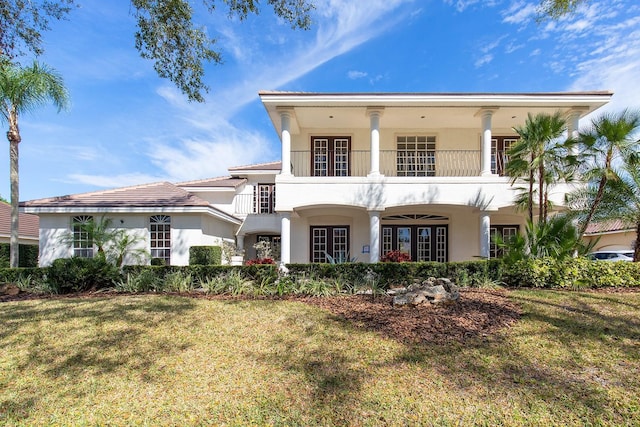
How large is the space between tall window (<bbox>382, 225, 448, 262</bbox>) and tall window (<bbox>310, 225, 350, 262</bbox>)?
6.07 ft

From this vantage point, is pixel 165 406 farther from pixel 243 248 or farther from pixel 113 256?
pixel 243 248

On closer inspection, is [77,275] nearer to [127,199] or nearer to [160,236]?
[160,236]

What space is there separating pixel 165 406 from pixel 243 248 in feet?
44.3

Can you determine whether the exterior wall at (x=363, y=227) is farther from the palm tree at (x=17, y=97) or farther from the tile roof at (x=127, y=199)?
the palm tree at (x=17, y=97)

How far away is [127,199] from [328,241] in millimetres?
8710

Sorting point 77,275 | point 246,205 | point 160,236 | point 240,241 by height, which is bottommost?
point 77,275

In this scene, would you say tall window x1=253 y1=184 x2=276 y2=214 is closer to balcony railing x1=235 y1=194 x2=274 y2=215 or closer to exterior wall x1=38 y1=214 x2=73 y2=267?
balcony railing x1=235 y1=194 x2=274 y2=215

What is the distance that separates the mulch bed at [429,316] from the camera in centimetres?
628

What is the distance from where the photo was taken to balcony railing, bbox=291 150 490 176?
15945 millimetres

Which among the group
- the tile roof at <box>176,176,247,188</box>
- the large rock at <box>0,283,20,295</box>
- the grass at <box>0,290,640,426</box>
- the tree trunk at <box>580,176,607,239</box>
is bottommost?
the grass at <box>0,290,640,426</box>

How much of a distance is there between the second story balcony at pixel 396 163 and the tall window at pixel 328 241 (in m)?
2.56

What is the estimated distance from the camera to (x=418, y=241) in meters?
16.6

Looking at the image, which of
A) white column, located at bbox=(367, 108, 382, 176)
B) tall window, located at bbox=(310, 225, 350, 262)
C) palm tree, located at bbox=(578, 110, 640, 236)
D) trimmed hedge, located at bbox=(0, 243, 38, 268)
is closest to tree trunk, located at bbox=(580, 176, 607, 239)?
palm tree, located at bbox=(578, 110, 640, 236)

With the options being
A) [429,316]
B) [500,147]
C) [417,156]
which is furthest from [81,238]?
[500,147]
